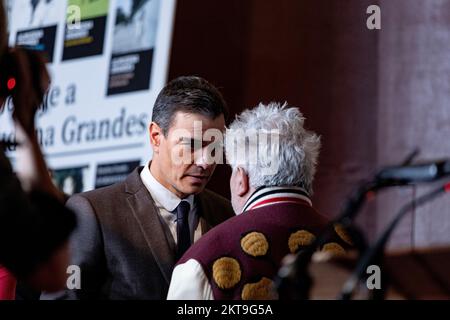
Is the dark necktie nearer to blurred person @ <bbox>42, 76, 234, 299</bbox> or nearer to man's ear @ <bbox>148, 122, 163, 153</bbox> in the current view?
blurred person @ <bbox>42, 76, 234, 299</bbox>

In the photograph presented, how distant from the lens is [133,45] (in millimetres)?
4906

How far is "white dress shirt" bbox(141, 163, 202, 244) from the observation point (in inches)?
130

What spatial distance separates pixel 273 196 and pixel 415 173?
3.15 ft

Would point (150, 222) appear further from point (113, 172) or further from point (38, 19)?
point (38, 19)

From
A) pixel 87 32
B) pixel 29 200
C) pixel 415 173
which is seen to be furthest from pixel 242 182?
pixel 87 32

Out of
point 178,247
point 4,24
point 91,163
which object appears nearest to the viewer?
point 4,24

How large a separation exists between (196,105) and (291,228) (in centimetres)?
78

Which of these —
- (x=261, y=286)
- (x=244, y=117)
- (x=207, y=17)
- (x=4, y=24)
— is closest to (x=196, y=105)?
(x=244, y=117)

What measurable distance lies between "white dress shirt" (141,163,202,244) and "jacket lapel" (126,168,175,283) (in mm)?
37

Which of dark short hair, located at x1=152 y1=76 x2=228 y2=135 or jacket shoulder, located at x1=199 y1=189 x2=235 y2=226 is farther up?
dark short hair, located at x1=152 y1=76 x2=228 y2=135

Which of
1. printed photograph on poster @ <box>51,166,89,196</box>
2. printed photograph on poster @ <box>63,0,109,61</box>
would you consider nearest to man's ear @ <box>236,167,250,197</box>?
printed photograph on poster @ <box>51,166,89,196</box>

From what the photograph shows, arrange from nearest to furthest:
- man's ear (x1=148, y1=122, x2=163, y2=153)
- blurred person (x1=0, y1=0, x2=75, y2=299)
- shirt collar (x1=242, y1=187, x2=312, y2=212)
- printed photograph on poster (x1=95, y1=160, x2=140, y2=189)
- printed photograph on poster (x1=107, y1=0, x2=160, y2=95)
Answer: blurred person (x1=0, y1=0, x2=75, y2=299), shirt collar (x1=242, y1=187, x2=312, y2=212), man's ear (x1=148, y1=122, x2=163, y2=153), printed photograph on poster (x1=95, y1=160, x2=140, y2=189), printed photograph on poster (x1=107, y1=0, x2=160, y2=95)

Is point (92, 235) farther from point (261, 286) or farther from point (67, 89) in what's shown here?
point (67, 89)

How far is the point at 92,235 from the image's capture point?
3088mm
